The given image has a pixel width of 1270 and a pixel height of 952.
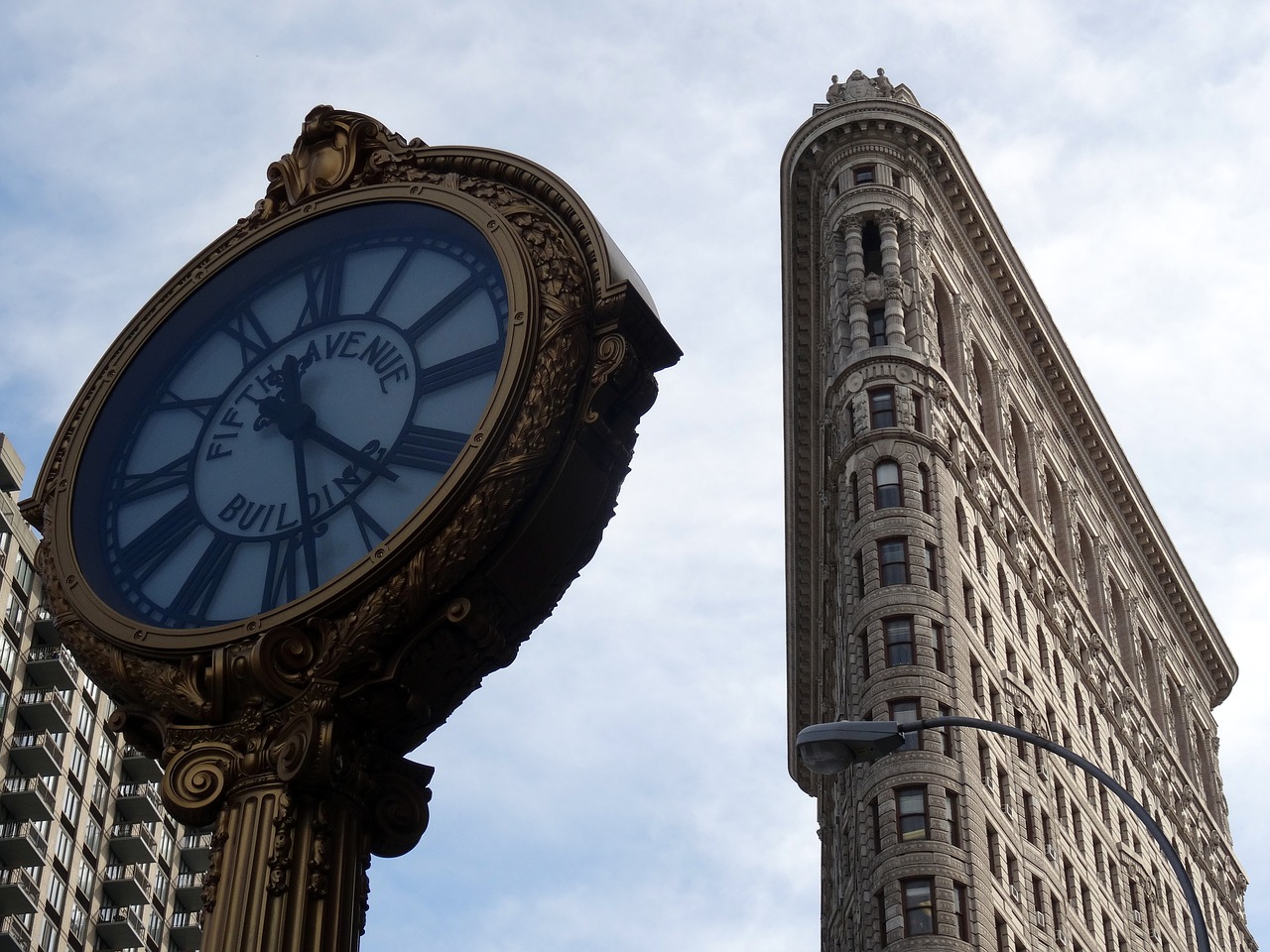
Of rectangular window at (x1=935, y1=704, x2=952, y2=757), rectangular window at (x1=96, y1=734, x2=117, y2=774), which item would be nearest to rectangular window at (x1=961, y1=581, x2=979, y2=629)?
rectangular window at (x1=935, y1=704, x2=952, y2=757)

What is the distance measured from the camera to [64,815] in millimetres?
68688

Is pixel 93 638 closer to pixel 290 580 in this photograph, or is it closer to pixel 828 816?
pixel 290 580

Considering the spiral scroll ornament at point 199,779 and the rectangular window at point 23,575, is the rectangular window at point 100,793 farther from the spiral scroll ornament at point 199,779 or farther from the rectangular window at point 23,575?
the spiral scroll ornament at point 199,779

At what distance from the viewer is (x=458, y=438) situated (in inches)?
209

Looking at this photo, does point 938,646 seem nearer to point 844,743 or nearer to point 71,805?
point 71,805

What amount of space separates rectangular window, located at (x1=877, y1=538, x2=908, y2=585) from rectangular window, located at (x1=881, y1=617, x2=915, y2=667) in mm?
1460

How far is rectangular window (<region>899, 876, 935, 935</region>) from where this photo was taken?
1935 inches

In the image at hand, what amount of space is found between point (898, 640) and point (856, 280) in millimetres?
15166

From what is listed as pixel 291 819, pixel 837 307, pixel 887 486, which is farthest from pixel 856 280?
pixel 291 819

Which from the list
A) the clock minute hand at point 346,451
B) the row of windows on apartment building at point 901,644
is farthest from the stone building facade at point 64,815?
the clock minute hand at point 346,451

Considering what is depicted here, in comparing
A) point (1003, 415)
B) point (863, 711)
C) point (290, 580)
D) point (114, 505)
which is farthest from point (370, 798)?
point (1003, 415)

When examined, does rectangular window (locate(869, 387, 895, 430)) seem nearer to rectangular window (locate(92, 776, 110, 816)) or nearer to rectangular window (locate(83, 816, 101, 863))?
rectangular window (locate(92, 776, 110, 816))

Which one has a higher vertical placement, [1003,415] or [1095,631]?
[1003,415]

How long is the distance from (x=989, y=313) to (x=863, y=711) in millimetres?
24704
